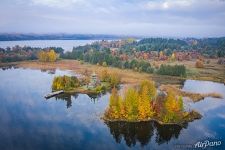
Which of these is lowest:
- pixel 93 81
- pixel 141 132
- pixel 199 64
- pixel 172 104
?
pixel 141 132

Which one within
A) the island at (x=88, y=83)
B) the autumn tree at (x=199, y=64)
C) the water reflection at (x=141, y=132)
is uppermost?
the autumn tree at (x=199, y=64)

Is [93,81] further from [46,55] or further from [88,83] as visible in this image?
[46,55]

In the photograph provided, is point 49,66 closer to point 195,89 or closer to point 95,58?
point 95,58

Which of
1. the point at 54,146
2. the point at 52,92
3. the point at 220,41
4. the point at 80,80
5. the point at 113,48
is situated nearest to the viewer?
the point at 54,146

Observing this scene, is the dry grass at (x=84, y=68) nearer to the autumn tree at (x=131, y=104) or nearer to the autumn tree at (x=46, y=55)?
the autumn tree at (x=46, y=55)

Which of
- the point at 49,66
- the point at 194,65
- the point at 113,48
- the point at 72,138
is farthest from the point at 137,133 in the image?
the point at 113,48

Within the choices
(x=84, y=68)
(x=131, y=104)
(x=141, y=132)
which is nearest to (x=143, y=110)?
(x=131, y=104)

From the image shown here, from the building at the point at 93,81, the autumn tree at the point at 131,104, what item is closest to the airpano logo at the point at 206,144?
the autumn tree at the point at 131,104
